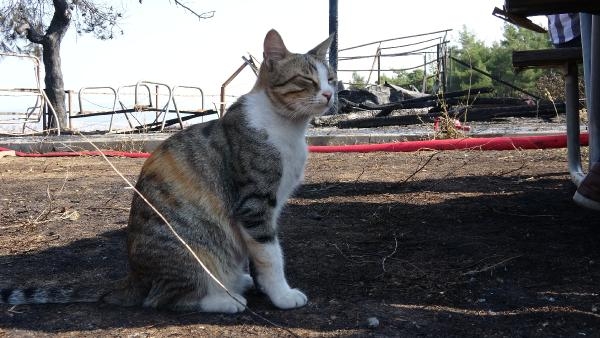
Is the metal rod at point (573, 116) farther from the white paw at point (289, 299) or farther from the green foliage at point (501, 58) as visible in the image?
the green foliage at point (501, 58)

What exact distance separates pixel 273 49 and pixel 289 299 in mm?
1079

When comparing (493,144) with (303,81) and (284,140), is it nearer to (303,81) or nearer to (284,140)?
(303,81)

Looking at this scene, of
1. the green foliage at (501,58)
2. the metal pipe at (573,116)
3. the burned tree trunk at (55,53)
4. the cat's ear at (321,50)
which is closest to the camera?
the cat's ear at (321,50)

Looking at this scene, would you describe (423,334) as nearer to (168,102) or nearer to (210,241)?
(210,241)

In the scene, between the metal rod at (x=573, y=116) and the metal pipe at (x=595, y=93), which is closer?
the metal pipe at (x=595, y=93)

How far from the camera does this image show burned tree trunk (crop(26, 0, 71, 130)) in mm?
14914

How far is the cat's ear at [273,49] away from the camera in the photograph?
8.91ft

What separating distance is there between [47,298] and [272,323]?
0.89 meters

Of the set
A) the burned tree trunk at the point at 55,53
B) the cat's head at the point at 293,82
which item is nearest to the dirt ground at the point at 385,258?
the cat's head at the point at 293,82

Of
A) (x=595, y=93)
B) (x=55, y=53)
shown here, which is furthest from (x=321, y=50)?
(x=55, y=53)

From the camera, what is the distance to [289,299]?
7.55 ft

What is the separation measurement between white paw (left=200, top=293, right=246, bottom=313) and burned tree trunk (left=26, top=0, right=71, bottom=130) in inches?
535

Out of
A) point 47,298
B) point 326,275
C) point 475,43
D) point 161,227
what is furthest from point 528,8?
point 475,43

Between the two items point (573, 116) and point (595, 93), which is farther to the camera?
point (573, 116)
